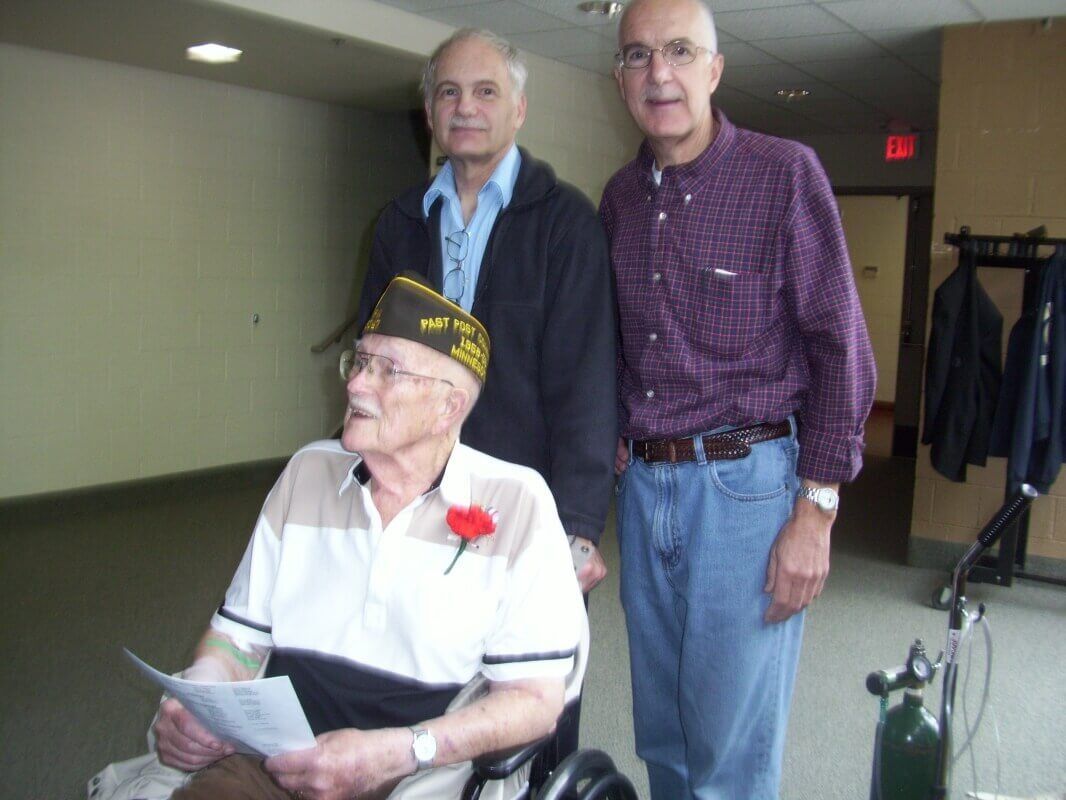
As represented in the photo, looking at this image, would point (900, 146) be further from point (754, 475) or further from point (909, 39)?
point (754, 475)

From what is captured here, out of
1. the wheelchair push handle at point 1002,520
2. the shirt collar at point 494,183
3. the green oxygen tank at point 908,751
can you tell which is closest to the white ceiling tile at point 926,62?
the wheelchair push handle at point 1002,520

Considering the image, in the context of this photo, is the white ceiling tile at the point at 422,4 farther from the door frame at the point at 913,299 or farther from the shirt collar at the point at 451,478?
the door frame at the point at 913,299

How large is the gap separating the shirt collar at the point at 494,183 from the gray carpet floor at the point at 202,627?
1.76 metres

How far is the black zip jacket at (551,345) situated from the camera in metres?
1.66

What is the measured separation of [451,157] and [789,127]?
24.2 ft

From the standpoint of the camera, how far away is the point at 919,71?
605cm

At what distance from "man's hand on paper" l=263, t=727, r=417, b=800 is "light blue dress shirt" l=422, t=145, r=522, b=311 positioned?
0.81 meters

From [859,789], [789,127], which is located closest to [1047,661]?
[859,789]

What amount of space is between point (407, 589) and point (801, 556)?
0.67 m

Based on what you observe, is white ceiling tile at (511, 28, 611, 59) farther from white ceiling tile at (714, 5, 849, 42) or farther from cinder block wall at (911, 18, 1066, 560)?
cinder block wall at (911, 18, 1066, 560)

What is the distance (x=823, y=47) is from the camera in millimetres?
5488

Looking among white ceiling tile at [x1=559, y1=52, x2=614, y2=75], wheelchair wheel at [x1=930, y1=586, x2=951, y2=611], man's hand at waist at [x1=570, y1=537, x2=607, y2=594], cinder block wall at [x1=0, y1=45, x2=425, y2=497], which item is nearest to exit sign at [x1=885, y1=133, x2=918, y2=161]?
white ceiling tile at [x1=559, y1=52, x2=614, y2=75]

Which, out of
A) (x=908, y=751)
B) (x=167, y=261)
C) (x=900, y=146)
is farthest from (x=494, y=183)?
(x=900, y=146)

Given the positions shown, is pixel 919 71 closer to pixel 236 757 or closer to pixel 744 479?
pixel 744 479
